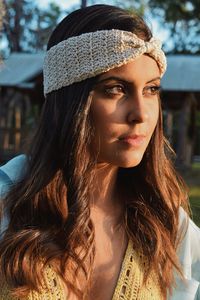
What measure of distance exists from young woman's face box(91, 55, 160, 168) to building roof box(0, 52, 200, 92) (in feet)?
33.2

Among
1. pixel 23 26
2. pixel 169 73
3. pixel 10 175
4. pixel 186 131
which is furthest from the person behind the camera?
pixel 23 26

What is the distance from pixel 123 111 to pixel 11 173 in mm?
442

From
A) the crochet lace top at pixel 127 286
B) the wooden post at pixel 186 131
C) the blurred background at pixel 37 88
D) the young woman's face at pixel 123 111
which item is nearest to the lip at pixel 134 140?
the young woman's face at pixel 123 111

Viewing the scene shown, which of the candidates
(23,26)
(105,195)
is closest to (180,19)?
(23,26)

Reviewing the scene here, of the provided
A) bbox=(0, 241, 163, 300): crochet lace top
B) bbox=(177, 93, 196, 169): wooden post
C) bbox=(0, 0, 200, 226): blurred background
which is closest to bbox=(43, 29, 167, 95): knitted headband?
bbox=(0, 241, 163, 300): crochet lace top

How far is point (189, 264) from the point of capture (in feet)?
5.67

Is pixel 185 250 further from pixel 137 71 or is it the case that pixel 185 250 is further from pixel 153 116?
pixel 137 71

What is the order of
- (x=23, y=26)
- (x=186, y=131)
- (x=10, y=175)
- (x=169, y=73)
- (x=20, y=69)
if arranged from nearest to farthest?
(x=10, y=175), (x=169, y=73), (x=20, y=69), (x=186, y=131), (x=23, y=26)

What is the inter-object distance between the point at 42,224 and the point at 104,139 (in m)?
0.33

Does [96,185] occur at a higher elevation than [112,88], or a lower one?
lower

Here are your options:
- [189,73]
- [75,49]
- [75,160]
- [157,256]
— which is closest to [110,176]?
[75,160]

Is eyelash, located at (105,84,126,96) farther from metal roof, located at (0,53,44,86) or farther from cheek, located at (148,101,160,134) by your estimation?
metal roof, located at (0,53,44,86)

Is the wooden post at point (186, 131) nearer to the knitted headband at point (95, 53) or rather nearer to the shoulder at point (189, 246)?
the shoulder at point (189, 246)

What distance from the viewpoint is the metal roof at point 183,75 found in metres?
11.6
